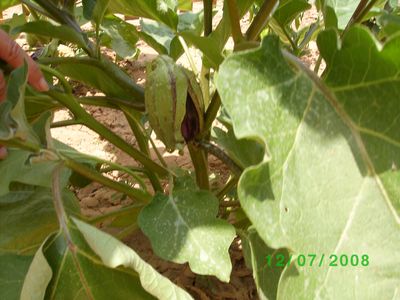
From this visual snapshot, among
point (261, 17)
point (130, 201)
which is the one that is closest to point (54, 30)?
point (261, 17)

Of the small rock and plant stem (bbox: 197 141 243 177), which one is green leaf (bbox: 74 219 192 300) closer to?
plant stem (bbox: 197 141 243 177)

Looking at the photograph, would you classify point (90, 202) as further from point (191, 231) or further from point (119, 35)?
point (191, 231)

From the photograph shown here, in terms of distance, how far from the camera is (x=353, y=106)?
586mm

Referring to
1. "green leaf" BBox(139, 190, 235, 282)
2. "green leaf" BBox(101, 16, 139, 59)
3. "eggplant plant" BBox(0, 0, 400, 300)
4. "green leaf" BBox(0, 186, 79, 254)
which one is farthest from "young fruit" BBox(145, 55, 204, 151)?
"green leaf" BBox(101, 16, 139, 59)

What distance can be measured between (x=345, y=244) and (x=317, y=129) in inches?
4.9

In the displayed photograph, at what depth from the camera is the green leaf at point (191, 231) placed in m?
0.65

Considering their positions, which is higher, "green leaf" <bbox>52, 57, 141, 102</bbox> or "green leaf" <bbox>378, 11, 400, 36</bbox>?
"green leaf" <bbox>378, 11, 400, 36</bbox>

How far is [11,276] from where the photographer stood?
676mm

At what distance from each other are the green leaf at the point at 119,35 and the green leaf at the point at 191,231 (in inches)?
23.5

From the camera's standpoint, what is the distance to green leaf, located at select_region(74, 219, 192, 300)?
56 cm

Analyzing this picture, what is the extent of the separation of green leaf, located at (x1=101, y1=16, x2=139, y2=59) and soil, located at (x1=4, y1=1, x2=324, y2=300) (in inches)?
10.8

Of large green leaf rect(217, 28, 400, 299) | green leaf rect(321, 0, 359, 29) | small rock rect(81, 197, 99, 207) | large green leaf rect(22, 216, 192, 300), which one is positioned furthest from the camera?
small rock rect(81, 197, 99, 207)

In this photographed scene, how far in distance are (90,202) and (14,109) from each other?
0.81 metres

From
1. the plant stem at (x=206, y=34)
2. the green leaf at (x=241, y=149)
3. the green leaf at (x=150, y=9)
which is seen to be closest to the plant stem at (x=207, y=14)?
the plant stem at (x=206, y=34)
